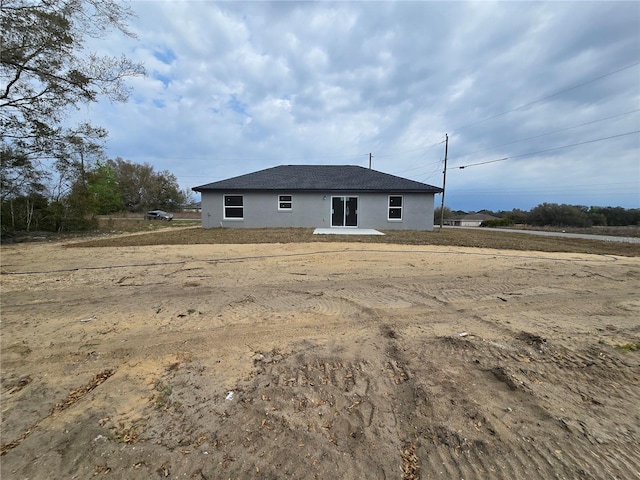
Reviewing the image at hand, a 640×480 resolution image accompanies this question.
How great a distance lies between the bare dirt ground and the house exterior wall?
39.8 feet

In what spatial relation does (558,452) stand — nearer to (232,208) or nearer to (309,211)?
(309,211)

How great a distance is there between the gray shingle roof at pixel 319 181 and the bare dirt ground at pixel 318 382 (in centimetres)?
1224

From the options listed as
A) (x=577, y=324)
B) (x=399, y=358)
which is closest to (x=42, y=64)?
(x=399, y=358)

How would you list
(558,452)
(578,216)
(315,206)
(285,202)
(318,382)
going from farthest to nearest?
(578,216) < (285,202) < (315,206) < (318,382) < (558,452)

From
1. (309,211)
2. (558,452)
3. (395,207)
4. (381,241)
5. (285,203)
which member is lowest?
(558,452)

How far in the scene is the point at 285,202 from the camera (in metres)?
16.8

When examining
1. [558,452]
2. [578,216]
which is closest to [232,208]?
[558,452]

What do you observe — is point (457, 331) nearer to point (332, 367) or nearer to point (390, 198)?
point (332, 367)

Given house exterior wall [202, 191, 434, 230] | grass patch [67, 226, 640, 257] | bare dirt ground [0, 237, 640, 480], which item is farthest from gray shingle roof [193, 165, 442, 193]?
bare dirt ground [0, 237, 640, 480]

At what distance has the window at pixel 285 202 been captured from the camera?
54.9ft

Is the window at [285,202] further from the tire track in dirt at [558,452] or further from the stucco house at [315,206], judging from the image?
the tire track in dirt at [558,452]

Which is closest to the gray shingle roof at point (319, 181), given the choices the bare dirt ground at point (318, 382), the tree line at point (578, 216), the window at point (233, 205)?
the window at point (233, 205)

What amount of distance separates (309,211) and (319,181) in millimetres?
2278

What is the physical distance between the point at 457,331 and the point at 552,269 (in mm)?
4792
